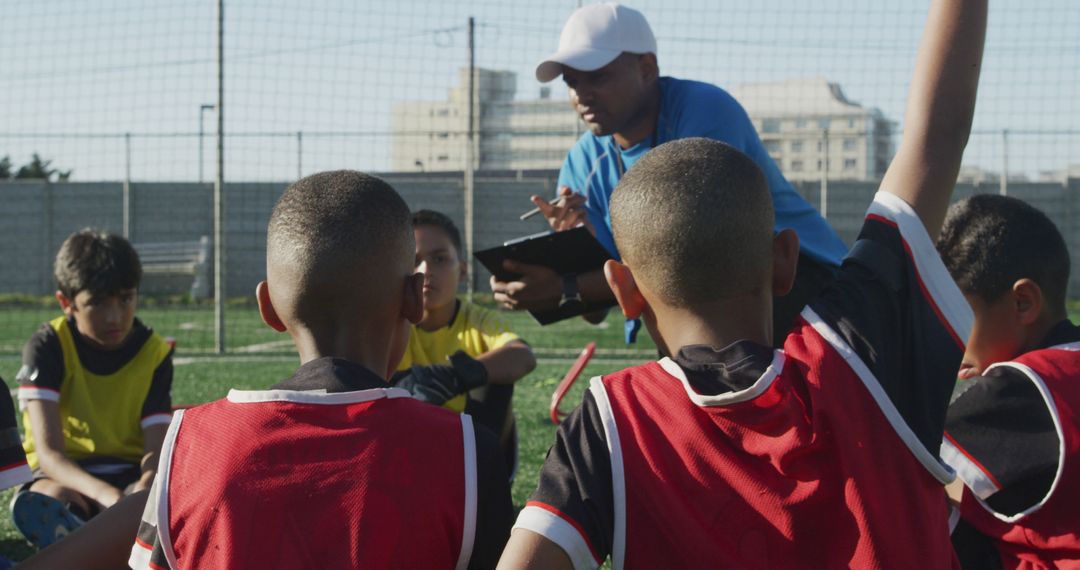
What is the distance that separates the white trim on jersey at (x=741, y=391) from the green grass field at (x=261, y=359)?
2.53 meters

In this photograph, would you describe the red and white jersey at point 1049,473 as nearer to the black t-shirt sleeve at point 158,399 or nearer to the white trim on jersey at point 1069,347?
the white trim on jersey at point 1069,347

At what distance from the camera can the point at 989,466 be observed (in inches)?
82.1

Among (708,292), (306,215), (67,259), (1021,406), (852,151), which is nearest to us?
(708,292)

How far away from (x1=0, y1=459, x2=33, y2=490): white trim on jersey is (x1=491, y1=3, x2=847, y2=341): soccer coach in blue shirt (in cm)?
129

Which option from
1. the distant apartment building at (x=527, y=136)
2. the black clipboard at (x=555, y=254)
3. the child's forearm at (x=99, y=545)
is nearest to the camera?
the child's forearm at (x=99, y=545)

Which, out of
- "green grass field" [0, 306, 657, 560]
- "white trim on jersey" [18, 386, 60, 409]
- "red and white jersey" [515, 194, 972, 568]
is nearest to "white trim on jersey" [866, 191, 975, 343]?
"red and white jersey" [515, 194, 972, 568]

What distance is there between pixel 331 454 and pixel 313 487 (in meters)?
0.05

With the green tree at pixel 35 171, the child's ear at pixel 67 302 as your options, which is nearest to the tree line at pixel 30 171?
the green tree at pixel 35 171

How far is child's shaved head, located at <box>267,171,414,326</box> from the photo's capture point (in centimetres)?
Result: 175

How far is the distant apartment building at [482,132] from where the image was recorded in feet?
45.4

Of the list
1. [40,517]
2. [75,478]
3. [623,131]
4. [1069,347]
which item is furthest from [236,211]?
[1069,347]

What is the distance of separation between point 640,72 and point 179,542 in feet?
7.30

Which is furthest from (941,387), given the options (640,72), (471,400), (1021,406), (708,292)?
(471,400)

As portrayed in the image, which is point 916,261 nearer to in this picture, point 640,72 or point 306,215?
point 306,215
